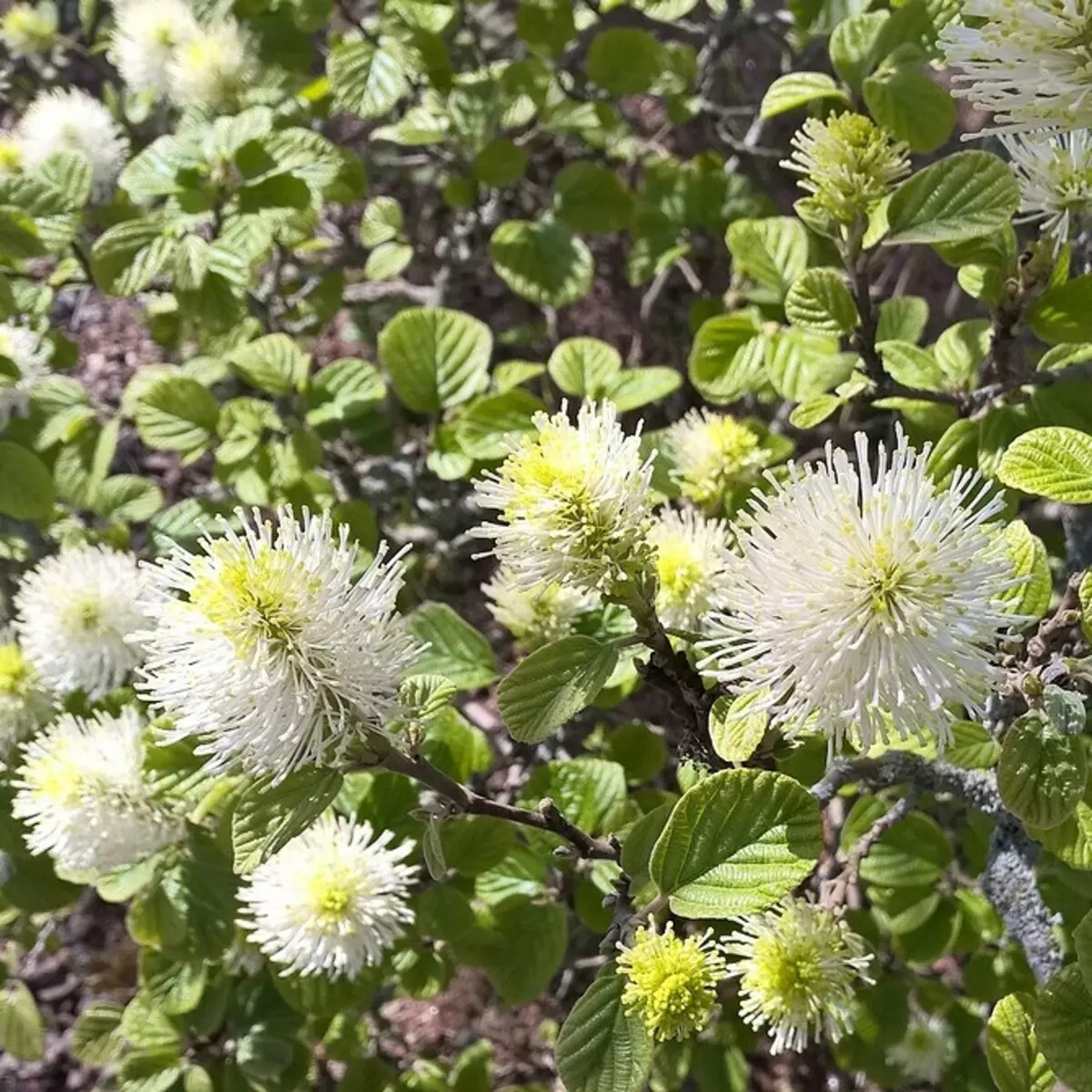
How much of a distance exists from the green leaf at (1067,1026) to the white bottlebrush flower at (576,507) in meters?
0.47

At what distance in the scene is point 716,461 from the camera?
1158 mm

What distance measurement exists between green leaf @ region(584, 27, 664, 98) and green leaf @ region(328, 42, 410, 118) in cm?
33

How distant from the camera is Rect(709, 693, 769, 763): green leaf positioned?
0.78m

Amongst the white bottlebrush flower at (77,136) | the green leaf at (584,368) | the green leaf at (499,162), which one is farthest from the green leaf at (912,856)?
the white bottlebrush flower at (77,136)

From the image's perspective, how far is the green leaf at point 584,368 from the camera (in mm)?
1368

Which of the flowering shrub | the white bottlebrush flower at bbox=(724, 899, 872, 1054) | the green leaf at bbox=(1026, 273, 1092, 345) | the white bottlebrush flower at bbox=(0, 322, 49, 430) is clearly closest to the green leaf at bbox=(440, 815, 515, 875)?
the flowering shrub

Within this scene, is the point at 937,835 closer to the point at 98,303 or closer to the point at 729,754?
the point at 729,754

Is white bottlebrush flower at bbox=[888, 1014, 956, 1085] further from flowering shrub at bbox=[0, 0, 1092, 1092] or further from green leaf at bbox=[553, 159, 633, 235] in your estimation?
green leaf at bbox=[553, 159, 633, 235]

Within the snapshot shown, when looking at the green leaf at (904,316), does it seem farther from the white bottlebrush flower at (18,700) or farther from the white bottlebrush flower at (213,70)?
the white bottlebrush flower at (18,700)

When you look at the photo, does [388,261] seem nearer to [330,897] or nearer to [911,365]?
[911,365]

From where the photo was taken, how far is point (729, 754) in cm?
79

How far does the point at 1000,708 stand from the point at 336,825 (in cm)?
67

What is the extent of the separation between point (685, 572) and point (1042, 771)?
0.36 meters

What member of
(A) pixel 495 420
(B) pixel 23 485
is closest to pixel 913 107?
(A) pixel 495 420
